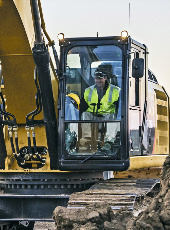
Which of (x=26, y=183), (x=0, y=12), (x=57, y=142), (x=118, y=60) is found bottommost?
(x=26, y=183)

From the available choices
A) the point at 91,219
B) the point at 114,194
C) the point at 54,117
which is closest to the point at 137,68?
the point at 54,117

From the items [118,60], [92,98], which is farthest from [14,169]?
[118,60]

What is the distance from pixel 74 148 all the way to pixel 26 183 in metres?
1.01

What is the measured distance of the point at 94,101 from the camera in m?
8.72

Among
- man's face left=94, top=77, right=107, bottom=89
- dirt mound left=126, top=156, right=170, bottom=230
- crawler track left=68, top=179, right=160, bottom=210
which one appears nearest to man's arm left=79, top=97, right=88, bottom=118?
man's face left=94, top=77, right=107, bottom=89

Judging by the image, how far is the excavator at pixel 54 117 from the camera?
860cm

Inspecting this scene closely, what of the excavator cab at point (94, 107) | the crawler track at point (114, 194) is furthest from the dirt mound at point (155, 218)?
the excavator cab at point (94, 107)

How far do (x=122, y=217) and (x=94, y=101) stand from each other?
2535 mm

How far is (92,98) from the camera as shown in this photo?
28.7ft

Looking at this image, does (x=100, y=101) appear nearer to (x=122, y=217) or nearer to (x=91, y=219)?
(x=122, y=217)

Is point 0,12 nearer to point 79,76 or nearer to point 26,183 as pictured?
point 79,76

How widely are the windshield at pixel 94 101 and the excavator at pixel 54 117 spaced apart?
14mm

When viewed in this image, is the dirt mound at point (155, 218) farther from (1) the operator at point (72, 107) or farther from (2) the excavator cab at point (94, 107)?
(1) the operator at point (72, 107)

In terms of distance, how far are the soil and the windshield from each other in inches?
74.7
